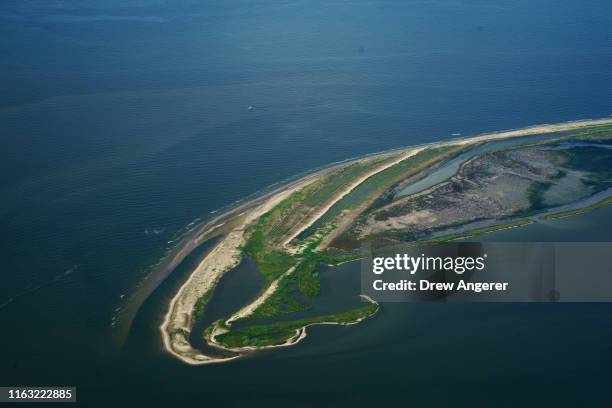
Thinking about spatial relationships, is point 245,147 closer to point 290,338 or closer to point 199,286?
point 199,286

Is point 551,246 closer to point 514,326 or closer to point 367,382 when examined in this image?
point 514,326

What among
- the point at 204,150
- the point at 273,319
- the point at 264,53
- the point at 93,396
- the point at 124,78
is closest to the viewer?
the point at 93,396

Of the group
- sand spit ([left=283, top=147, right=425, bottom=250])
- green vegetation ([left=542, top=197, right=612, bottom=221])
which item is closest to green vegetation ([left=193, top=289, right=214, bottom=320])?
sand spit ([left=283, top=147, right=425, bottom=250])

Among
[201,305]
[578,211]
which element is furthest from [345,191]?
[201,305]

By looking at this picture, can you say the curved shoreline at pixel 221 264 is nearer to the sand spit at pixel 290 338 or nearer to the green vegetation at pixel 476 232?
the sand spit at pixel 290 338

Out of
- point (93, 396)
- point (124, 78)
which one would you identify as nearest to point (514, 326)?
point (93, 396)
